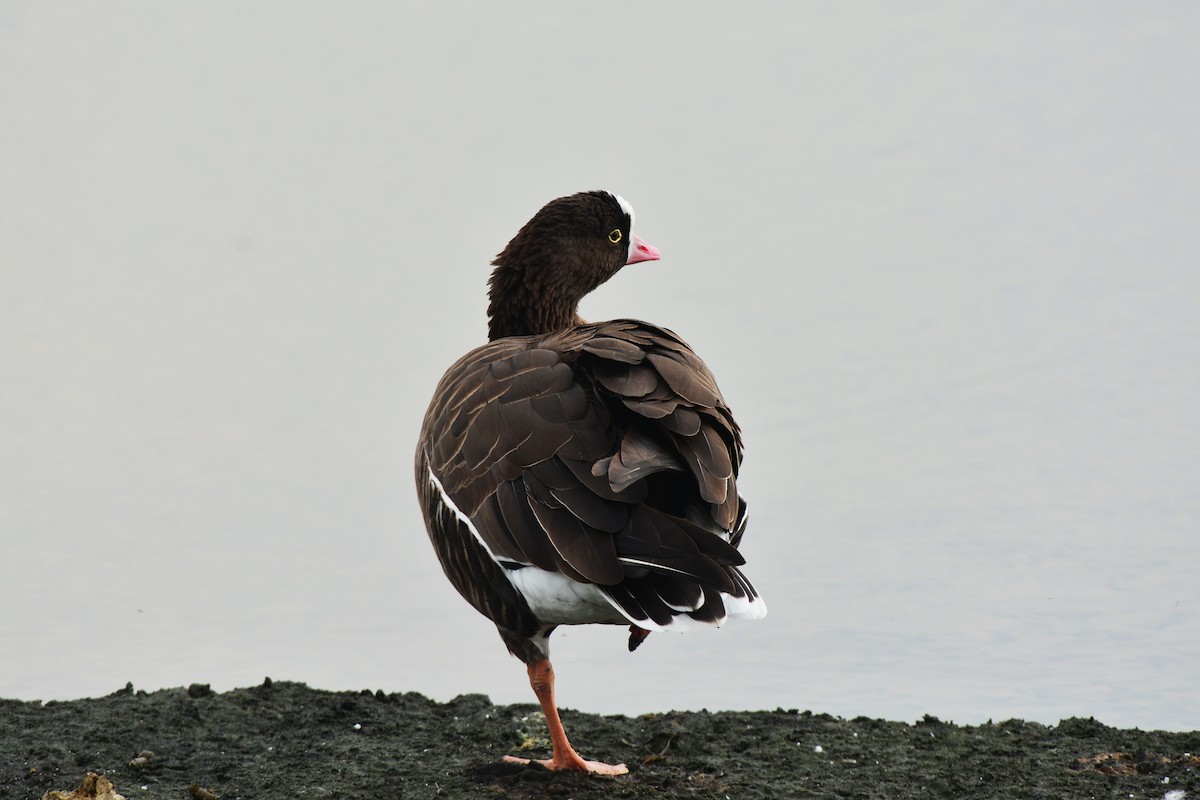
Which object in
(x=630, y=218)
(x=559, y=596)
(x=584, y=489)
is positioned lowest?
(x=559, y=596)

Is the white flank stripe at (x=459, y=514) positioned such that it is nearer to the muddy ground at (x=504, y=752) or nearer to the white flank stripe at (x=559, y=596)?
the white flank stripe at (x=559, y=596)

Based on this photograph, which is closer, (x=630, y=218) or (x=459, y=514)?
(x=459, y=514)

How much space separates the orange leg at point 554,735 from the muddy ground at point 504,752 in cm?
9

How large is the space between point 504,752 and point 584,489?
1339 millimetres

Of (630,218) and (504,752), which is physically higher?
(630,218)

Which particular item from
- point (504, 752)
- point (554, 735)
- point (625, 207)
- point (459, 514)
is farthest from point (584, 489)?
point (625, 207)

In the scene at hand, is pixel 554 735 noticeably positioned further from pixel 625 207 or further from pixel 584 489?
pixel 625 207

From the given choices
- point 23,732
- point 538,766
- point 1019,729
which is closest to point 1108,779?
point 1019,729

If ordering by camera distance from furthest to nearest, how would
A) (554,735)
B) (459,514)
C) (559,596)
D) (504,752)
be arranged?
(504,752), (554,735), (459,514), (559,596)

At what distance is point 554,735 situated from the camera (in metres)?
4.43

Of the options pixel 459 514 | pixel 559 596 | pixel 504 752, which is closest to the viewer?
pixel 559 596

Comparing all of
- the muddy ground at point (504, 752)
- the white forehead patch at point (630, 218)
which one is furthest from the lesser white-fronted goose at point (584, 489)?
the white forehead patch at point (630, 218)

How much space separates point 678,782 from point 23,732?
2.17 meters

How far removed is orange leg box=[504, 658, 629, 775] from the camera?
439cm
